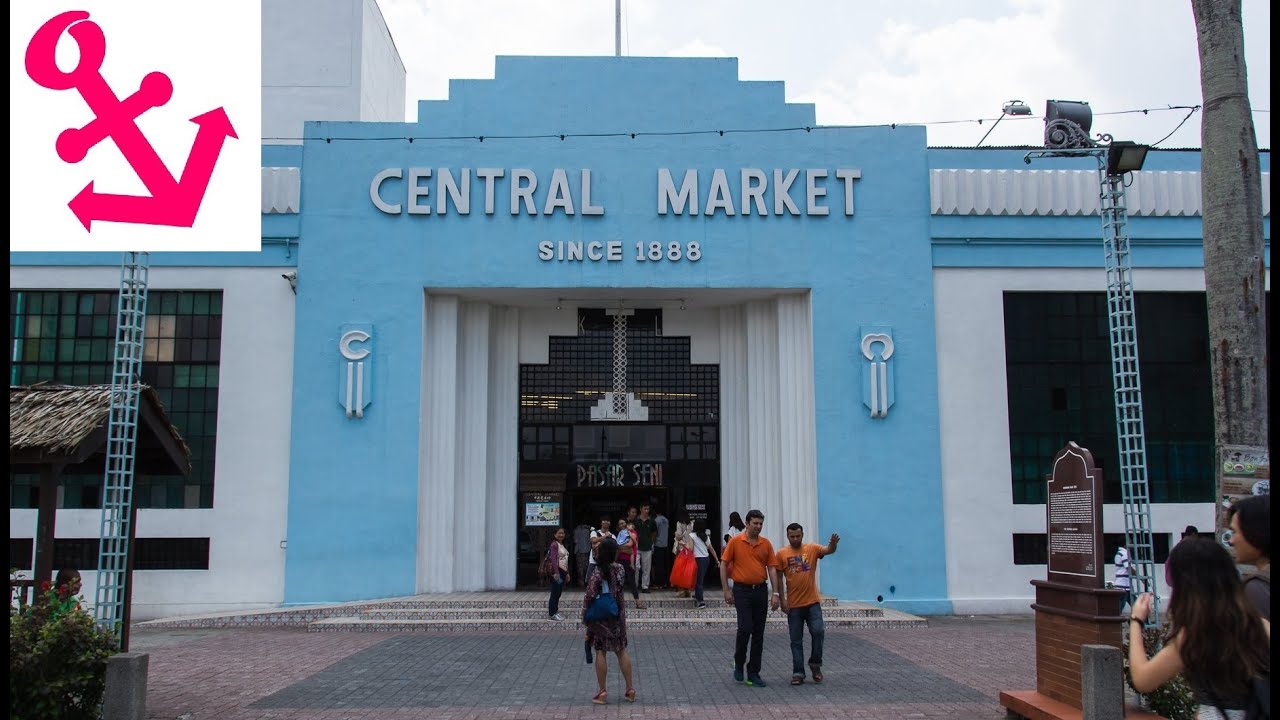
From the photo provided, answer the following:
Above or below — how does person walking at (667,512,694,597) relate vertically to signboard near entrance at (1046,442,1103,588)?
below

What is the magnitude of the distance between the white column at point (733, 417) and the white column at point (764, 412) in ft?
0.71

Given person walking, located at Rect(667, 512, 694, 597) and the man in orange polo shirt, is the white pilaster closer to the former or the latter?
person walking, located at Rect(667, 512, 694, 597)

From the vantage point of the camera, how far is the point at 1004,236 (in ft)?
62.2

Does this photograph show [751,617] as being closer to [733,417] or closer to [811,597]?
[811,597]

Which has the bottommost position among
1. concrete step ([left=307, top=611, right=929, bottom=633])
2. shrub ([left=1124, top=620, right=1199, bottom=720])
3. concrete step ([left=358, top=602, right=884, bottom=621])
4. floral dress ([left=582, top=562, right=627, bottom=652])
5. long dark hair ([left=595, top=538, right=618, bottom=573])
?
concrete step ([left=307, top=611, right=929, bottom=633])

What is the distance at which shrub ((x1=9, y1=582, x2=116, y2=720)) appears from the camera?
8312 millimetres

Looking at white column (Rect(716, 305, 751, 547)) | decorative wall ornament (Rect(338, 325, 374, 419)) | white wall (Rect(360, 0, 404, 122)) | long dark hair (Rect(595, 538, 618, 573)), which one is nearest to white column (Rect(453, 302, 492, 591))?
decorative wall ornament (Rect(338, 325, 374, 419))

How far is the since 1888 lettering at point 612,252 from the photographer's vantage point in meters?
18.8

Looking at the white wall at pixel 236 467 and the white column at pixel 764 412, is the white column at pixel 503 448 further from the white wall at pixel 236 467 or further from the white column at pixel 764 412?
the white column at pixel 764 412

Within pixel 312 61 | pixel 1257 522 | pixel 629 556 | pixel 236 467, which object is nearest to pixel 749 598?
pixel 629 556

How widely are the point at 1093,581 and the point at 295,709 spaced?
6.93m

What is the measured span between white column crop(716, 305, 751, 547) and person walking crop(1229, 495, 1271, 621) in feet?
51.0

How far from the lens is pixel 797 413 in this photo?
19.2 metres

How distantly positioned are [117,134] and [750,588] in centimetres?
700
